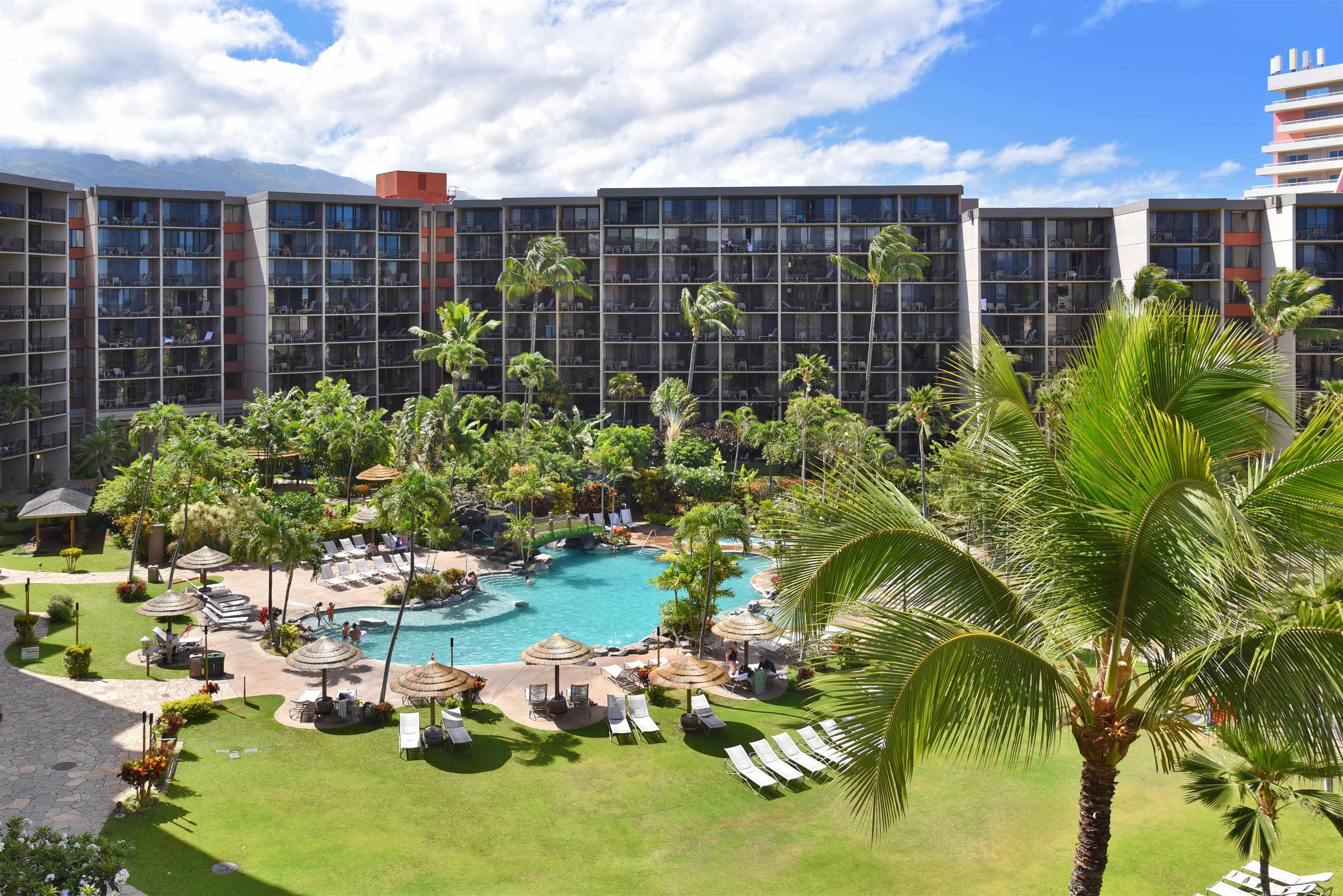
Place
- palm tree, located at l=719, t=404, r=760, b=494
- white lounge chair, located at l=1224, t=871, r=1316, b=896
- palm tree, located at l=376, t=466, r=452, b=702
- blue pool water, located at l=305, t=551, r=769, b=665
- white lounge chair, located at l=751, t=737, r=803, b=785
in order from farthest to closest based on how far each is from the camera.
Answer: palm tree, located at l=719, t=404, r=760, b=494 → blue pool water, located at l=305, t=551, r=769, b=665 → palm tree, located at l=376, t=466, r=452, b=702 → white lounge chair, located at l=751, t=737, r=803, b=785 → white lounge chair, located at l=1224, t=871, r=1316, b=896

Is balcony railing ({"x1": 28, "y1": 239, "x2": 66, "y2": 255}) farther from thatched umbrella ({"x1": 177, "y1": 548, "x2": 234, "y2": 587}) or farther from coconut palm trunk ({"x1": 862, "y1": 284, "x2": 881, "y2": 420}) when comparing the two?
coconut palm trunk ({"x1": 862, "y1": 284, "x2": 881, "y2": 420})

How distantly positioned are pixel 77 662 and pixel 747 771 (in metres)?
18.9

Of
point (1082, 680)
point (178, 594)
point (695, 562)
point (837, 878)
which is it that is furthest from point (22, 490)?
point (1082, 680)

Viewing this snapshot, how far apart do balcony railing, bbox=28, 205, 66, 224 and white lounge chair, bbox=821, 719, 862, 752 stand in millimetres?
61266

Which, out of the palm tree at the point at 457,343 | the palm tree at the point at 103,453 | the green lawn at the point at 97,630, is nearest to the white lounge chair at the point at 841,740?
the green lawn at the point at 97,630

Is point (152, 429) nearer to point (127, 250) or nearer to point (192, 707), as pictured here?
point (192, 707)

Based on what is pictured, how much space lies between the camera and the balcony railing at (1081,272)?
69875 millimetres

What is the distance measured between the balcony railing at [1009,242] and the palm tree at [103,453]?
52240mm

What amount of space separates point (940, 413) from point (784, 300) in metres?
18.6

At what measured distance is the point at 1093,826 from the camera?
32.1 feet

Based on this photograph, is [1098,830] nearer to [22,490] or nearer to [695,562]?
[695,562]

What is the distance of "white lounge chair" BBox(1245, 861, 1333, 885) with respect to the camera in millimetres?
18531

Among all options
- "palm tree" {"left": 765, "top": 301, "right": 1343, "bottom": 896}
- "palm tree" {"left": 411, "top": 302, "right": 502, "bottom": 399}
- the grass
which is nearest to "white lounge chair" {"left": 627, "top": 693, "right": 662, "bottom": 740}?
"palm tree" {"left": 765, "top": 301, "right": 1343, "bottom": 896}

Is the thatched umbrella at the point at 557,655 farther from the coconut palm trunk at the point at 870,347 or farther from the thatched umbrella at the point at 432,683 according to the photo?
the coconut palm trunk at the point at 870,347
